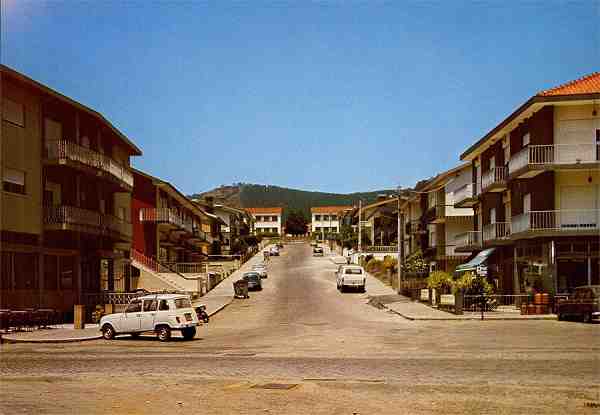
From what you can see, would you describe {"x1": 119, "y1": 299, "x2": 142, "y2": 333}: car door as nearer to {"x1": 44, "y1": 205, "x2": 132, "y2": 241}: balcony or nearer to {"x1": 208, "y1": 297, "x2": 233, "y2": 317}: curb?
{"x1": 44, "y1": 205, "x2": 132, "y2": 241}: balcony

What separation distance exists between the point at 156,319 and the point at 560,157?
75.2 feet

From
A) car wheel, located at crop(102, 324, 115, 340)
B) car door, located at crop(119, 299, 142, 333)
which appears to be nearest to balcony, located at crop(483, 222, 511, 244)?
car door, located at crop(119, 299, 142, 333)

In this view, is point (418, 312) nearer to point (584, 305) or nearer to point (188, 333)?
point (584, 305)

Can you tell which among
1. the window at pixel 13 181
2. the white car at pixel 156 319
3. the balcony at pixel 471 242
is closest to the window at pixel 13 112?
the window at pixel 13 181

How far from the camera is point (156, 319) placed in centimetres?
2800

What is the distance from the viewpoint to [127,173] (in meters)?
48.2

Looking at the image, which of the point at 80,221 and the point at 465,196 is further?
the point at 465,196

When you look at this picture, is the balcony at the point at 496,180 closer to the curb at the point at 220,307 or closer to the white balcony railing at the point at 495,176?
the white balcony railing at the point at 495,176

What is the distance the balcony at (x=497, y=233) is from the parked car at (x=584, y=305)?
41.5 ft

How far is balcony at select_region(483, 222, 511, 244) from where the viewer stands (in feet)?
153

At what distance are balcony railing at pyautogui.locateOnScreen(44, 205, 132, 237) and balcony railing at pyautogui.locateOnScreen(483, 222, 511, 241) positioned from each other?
22.4 m

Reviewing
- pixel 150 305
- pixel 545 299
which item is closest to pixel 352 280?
pixel 545 299

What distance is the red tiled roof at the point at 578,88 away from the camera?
40.3 meters

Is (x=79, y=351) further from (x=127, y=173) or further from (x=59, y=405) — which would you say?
(x=127, y=173)
